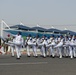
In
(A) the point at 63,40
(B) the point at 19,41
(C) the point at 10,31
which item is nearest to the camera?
(B) the point at 19,41

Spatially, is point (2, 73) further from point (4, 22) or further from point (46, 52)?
point (4, 22)

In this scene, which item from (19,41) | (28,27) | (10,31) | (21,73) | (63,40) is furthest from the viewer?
(28,27)

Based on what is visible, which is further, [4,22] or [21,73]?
[4,22]

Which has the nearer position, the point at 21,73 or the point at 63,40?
the point at 21,73

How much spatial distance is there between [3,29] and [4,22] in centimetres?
97

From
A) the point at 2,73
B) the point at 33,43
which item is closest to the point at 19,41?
the point at 33,43

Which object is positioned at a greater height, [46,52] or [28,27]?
[28,27]

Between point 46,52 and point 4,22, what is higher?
point 4,22

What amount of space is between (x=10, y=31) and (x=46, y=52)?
836 centimetres

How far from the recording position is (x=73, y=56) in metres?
28.1

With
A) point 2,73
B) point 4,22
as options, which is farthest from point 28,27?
point 2,73

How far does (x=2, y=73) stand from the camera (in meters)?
14.0

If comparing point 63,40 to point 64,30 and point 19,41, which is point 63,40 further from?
point 64,30

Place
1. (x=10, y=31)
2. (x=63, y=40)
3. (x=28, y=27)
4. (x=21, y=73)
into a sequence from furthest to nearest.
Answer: (x=28, y=27), (x=10, y=31), (x=63, y=40), (x=21, y=73)
